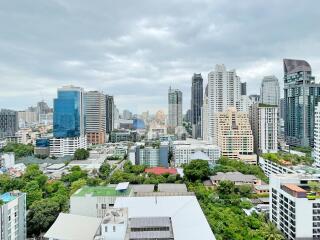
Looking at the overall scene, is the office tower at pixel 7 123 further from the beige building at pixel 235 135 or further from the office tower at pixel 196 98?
the beige building at pixel 235 135

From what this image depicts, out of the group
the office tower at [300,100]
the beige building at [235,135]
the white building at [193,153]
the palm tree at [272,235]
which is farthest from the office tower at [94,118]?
the palm tree at [272,235]

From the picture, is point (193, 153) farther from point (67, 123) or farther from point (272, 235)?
point (272, 235)

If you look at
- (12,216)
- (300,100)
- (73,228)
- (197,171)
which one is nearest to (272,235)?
(73,228)

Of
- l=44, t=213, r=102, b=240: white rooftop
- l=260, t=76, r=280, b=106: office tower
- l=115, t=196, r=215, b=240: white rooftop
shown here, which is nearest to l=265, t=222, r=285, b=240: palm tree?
l=115, t=196, r=215, b=240: white rooftop

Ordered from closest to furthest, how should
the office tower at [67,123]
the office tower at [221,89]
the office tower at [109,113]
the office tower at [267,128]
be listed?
the office tower at [267,128] → the office tower at [67,123] → the office tower at [221,89] → the office tower at [109,113]

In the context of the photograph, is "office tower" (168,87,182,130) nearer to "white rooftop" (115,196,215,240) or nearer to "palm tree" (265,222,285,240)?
"white rooftop" (115,196,215,240)

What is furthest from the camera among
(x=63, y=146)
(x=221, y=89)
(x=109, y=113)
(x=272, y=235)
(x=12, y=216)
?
(x=109, y=113)

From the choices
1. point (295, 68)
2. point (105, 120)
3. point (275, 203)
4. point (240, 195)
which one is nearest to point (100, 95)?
point (105, 120)
